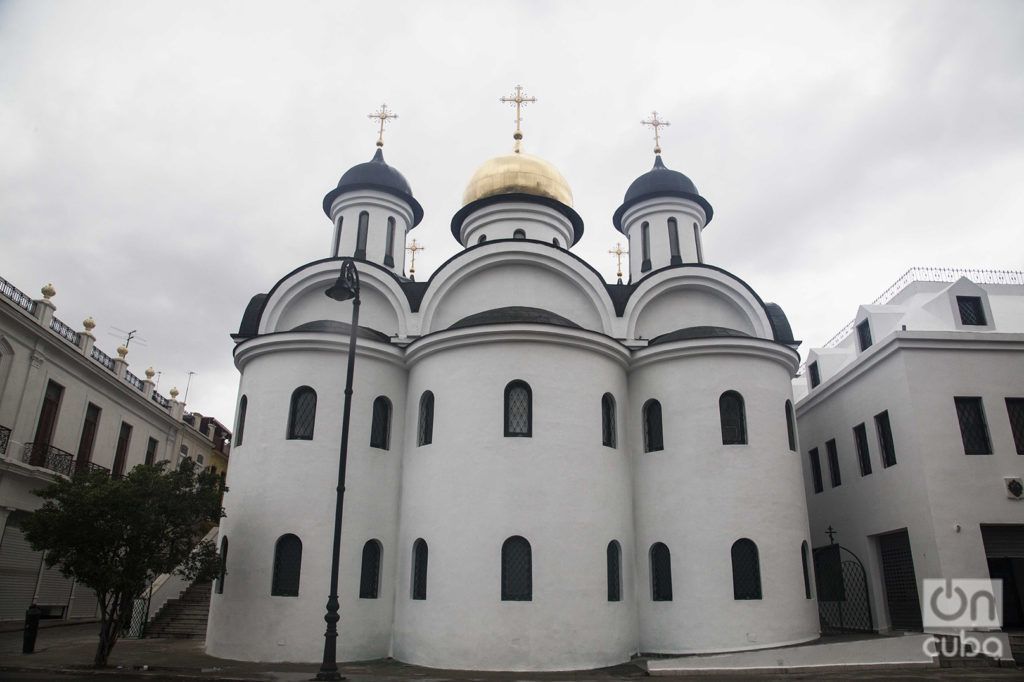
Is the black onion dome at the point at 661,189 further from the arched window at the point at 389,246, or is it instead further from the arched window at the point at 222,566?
the arched window at the point at 222,566

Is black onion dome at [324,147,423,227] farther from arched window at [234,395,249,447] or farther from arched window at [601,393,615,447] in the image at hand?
arched window at [601,393,615,447]

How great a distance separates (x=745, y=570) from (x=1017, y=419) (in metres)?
6.75

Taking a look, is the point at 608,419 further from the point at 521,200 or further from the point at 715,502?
the point at 521,200

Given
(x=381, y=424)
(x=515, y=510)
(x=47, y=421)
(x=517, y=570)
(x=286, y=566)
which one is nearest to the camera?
(x=517, y=570)

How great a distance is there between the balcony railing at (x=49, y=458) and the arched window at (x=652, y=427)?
15.0 meters

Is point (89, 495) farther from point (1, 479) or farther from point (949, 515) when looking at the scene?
point (949, 515)

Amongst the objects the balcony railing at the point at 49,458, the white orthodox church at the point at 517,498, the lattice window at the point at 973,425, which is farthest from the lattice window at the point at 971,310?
the balcony railing at the point at 49,458

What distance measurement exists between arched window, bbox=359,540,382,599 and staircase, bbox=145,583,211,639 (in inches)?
246

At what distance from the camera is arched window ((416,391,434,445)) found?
571 inches

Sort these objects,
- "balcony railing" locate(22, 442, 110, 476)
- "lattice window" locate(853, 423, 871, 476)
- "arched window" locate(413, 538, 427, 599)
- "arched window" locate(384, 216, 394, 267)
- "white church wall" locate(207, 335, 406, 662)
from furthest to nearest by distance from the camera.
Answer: "arched window" locate(384, 216, 394, 267)
"balcony railing" locate(22, 442, 110, 476)
"lattice window" locate(853, 423, 871, 476)
"arched window" locate(413, 538, 427, 599)
"white church wall" locate(207, 335, 406, 662)

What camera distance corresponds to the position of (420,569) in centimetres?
1373

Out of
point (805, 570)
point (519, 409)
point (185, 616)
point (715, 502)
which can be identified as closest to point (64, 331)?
point (185, 616)

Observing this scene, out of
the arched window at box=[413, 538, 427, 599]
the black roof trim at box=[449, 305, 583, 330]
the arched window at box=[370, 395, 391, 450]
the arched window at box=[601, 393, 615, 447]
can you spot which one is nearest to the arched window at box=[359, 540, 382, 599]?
the arched window at box=[413, 538, 427, 599]

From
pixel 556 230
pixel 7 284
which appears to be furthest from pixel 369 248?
pixel 7 284
